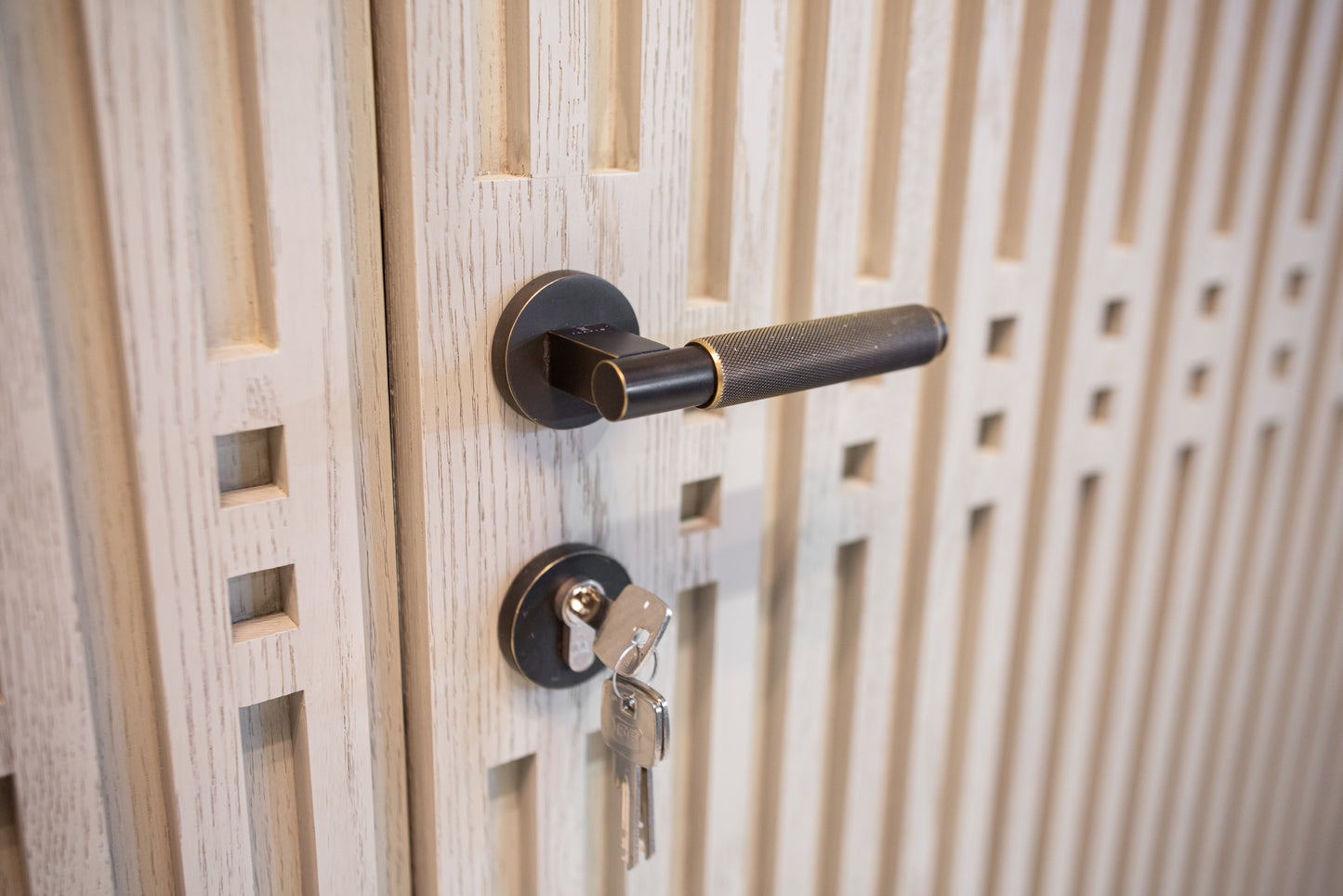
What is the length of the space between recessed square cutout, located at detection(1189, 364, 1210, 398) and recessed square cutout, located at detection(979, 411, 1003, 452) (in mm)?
222

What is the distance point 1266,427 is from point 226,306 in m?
0.84

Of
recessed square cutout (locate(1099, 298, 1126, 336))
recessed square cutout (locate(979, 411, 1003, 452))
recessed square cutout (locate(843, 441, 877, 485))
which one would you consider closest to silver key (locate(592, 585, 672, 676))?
recessed square cutout (locate(843, 441, 877, 485))

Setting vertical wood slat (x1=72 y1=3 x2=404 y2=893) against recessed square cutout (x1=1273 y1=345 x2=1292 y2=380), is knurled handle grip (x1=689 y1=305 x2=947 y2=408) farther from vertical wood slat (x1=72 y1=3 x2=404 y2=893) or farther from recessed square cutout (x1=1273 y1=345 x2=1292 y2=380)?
recessed square cutout (x1=1273 y1=345 x2=1292 y2=380)

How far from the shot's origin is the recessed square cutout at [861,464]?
0.62 metres

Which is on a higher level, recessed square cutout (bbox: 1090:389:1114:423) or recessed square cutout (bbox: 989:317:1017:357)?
recessed square cutout (bbox: 989:317:1017:357)

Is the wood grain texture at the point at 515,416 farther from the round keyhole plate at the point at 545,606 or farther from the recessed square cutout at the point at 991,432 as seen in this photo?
the recessed square cutout at the point at 991,432

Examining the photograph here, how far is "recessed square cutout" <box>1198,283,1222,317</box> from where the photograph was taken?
0.79 metres

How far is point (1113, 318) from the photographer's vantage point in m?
0.73

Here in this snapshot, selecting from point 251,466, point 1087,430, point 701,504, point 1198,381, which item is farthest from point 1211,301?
point 251,466

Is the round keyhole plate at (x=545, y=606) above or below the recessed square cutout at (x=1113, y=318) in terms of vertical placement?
below

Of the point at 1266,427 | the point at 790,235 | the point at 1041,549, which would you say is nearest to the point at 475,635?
the point at 790,235

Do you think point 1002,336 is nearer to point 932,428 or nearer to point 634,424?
point 932,428

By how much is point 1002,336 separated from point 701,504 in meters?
0.25

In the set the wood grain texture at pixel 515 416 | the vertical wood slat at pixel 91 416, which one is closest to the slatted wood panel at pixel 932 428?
the wood grain texture at pixel 515 416
